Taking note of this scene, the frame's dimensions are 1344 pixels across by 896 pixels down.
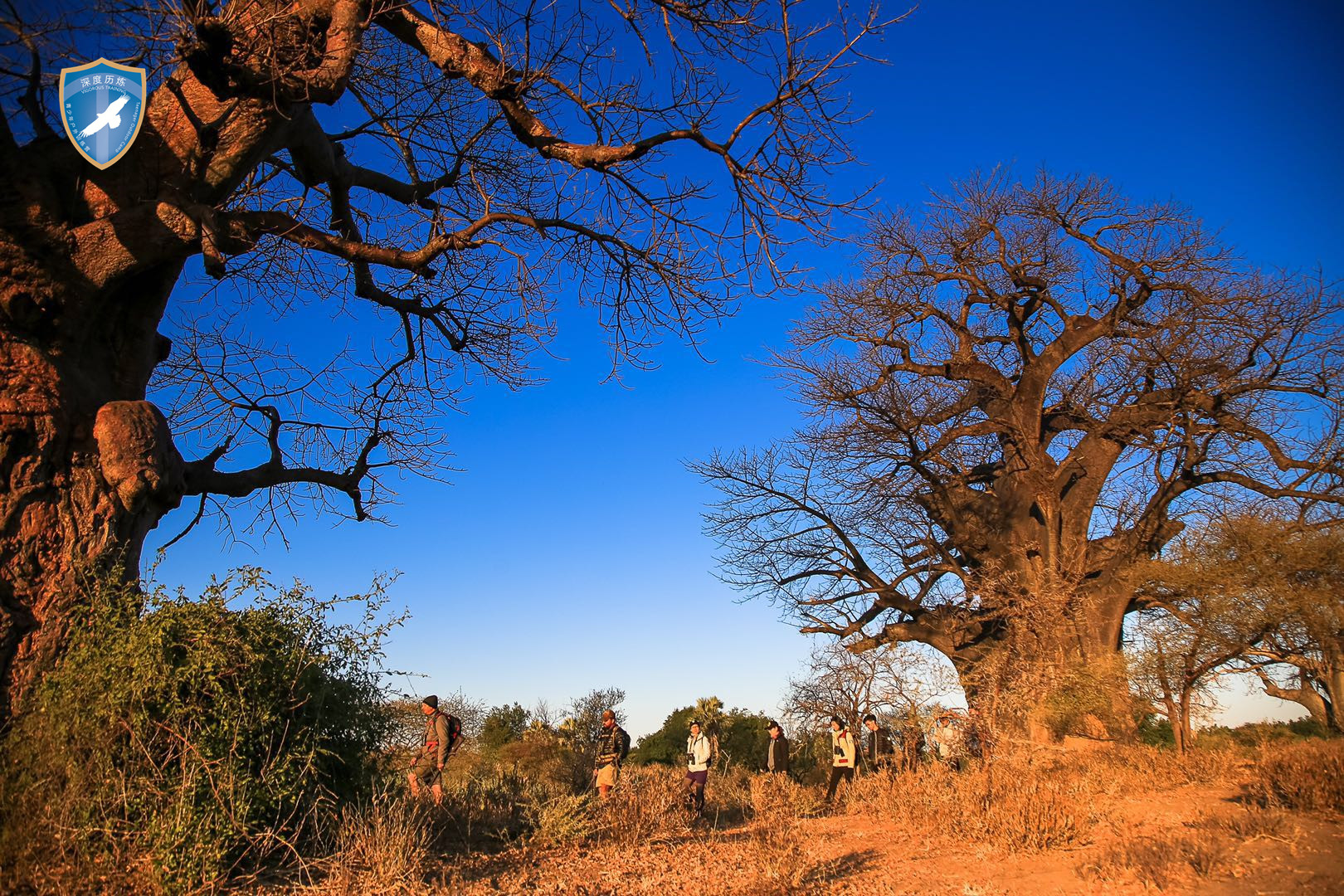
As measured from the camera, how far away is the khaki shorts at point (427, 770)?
8414 mm

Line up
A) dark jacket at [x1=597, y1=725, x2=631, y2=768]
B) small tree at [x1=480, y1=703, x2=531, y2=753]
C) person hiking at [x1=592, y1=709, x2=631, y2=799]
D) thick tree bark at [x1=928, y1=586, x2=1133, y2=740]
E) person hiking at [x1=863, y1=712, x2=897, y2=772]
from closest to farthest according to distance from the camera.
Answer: person hiking at [x1=592, y1=709, x2=631, y2=799] → dark jacket at [x1=597, y1=725, x2=631, y2=768] → thick tree bark at [x1=928, y1=586, x2=1133, y2=740] → person hiking at [x1=863, y1=712, x2=897, y2=772] → small tree at [x1=480, y1=703, x2=531, y2=753]

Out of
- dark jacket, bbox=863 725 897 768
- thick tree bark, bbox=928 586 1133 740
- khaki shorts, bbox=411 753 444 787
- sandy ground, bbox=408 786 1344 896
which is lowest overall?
sandy ground, bbox=408 786 1344 896

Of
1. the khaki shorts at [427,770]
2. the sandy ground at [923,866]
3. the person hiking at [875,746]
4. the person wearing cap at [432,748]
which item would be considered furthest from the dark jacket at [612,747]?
the person hiking at [875,746]

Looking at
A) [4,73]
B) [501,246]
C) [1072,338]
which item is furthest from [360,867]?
[1072,338]

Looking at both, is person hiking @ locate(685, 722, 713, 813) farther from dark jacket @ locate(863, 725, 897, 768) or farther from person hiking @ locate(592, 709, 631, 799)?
dark jacket @ locate(863, 725, 897, 768)

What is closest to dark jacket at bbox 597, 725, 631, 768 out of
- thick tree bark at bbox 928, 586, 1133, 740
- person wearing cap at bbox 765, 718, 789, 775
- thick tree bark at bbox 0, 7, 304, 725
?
person wearing cap at bbox 765, 718, 789, 775

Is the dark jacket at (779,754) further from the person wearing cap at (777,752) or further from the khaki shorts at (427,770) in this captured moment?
the khaki shorts at (427,770)

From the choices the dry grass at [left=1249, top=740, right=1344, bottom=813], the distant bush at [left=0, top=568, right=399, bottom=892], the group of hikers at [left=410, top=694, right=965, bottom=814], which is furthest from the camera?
the group of hikers at [left=410, top=694, right=965, bottom=814]

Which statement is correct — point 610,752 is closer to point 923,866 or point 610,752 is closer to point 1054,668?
Result: point 923,866

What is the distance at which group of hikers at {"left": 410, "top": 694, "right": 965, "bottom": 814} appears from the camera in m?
9.08

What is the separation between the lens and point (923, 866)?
730 centimetres

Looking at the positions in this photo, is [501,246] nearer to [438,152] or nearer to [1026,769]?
[438,152]

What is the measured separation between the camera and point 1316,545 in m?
11.4

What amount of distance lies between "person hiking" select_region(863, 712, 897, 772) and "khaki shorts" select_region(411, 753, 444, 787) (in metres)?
7.23
